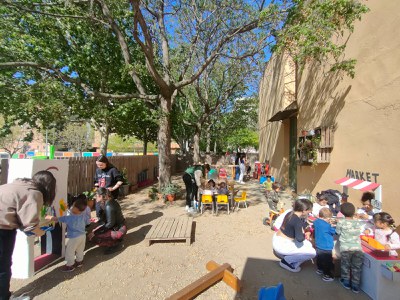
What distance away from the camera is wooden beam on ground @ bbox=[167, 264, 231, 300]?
306 centimetres

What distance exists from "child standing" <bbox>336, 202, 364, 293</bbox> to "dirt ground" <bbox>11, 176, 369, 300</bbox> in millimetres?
149

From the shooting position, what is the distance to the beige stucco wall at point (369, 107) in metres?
4.70

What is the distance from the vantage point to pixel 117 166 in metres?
10.7

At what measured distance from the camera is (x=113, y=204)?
15.5 feet

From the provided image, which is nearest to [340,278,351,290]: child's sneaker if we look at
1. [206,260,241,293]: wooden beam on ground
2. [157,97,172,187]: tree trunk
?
[206,260,241,293]: wooden beam on ground

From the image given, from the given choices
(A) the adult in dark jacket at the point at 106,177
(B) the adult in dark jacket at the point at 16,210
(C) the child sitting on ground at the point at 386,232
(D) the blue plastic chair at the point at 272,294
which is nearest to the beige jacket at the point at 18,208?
(B) the adult in dark jacket at the point at 16,210

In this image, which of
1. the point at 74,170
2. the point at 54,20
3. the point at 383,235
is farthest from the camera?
the point at 54,20

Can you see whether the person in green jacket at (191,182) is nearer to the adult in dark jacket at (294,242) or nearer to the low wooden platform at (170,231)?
the low wooden platform at (170,231)

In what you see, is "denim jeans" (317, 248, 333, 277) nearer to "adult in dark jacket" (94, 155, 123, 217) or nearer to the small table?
the small table

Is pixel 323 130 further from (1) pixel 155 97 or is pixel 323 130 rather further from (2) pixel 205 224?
(1) pixel 155 97

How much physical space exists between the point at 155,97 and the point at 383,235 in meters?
7.77

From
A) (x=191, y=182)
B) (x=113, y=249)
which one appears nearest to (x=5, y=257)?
A: (x=113, y=249)

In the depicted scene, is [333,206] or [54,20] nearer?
[333,206]

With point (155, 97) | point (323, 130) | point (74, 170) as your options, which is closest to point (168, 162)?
point (155, 97)
